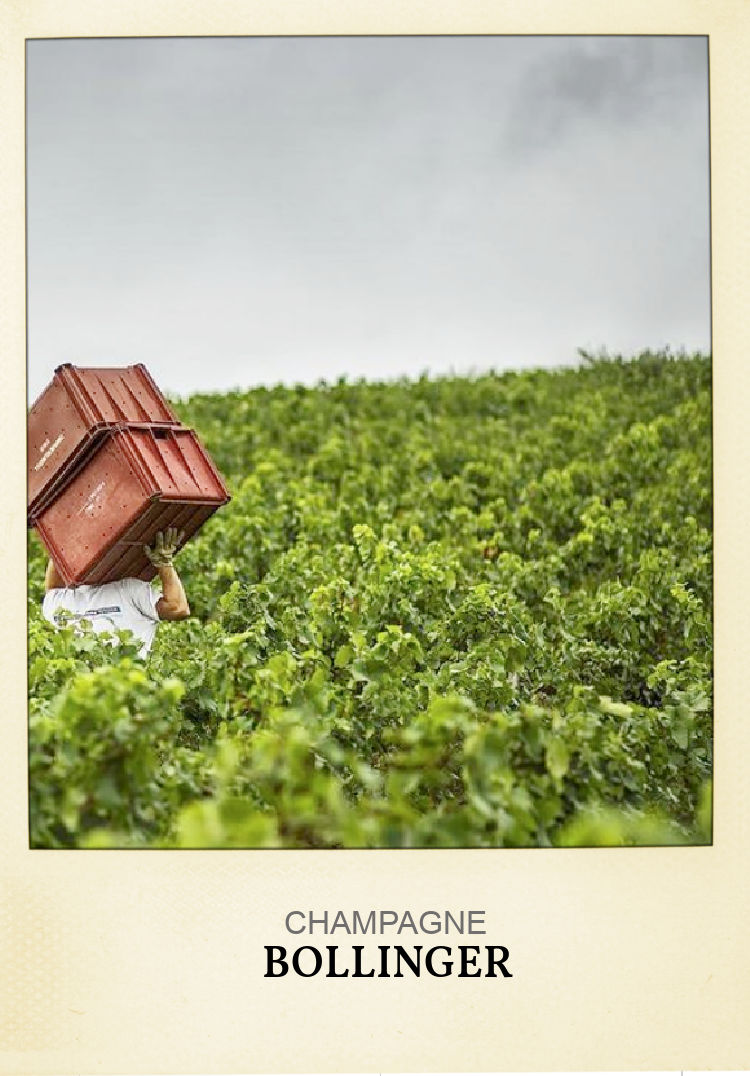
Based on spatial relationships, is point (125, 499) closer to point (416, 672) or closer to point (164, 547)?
point (164, 547)

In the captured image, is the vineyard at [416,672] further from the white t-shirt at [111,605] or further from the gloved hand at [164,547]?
the gloved hand at [164,547]

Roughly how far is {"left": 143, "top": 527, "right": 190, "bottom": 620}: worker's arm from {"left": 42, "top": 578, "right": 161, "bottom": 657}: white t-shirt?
6 cm

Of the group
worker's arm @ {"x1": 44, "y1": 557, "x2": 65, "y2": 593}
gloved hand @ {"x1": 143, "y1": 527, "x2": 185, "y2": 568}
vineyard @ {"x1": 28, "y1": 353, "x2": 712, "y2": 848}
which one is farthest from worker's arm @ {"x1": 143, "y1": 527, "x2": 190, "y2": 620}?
worker's arm @ {"x1": 44, "y1": 557, "x2": 65, "y2": 593}

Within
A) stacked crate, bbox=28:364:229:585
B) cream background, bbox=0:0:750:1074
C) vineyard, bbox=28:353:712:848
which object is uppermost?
stacked crate, bbox=28:364:229:585

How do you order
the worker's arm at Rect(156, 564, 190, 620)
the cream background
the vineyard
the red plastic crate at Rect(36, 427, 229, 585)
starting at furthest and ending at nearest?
the worker's arm at Rect(156, 564, 190, 620), the red plastic crate at Rect(36, 427, 229, 585), the cream background, the vineyard

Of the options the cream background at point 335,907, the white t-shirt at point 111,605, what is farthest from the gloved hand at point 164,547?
the cream background at point 335,907

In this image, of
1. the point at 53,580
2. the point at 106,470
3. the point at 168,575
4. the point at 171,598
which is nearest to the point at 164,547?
the point at 168,575

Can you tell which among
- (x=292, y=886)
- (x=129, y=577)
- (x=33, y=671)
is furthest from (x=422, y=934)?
(x=129, y=577)

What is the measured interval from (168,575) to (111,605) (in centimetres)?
27

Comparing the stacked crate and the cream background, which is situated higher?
the stacked crate

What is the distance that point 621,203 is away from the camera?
25.9ft

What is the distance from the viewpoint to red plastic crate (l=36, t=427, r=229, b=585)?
5715mm

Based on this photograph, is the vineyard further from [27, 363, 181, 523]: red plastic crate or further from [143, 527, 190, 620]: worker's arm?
[27, 363, 181, 523]: red plastic crate

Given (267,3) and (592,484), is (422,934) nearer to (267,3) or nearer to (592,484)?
(267,3)
